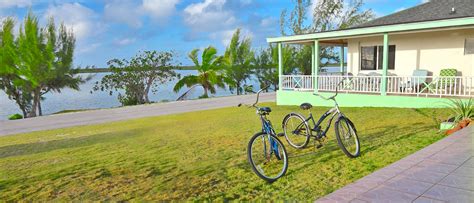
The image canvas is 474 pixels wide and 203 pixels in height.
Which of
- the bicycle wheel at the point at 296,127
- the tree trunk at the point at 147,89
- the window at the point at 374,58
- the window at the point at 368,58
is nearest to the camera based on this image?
the bicycle wheel at the point at 296,127

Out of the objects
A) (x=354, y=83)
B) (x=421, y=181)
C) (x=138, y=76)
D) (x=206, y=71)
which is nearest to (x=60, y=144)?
(x=421, y=181)

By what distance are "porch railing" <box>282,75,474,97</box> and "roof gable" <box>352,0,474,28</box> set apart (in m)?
2.19

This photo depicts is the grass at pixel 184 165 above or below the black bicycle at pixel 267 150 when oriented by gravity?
below

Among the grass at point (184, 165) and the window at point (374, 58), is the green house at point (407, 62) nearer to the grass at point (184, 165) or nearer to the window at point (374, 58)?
the window at point (374, 58)

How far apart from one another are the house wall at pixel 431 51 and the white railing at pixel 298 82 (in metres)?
3.22

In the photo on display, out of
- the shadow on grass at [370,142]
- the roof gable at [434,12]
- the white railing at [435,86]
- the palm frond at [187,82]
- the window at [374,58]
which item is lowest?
the shadow on grass at [370,142]

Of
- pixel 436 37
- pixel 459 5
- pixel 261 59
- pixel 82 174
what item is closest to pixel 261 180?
A: pixel 82 174

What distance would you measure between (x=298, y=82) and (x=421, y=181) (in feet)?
36.5

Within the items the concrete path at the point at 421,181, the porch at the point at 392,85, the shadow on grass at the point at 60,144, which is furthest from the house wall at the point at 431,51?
the shadow on grass at the point at 60,144

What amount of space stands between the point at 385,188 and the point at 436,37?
11.4 meters

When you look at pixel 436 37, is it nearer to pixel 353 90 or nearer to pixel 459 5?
pixel 459 5

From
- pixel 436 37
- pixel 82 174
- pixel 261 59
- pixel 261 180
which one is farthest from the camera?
pixel 261 59

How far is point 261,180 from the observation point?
14.6 feet

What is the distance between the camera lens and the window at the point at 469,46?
1193 centimetres
